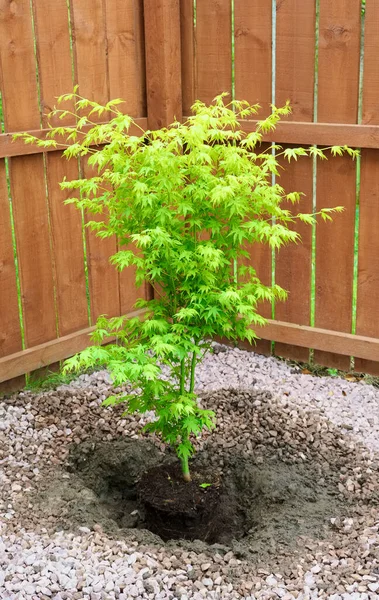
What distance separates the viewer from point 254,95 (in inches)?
167

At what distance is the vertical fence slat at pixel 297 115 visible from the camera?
13.1 feet

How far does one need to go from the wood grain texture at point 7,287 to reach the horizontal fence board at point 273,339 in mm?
81

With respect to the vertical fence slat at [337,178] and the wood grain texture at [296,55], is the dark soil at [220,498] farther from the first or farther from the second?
the wood grain texture at [296,55]

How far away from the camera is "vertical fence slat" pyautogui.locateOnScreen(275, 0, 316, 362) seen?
3.99m

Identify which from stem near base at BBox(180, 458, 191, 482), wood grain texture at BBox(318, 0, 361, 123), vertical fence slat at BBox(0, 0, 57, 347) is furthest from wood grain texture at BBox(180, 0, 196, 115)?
stem near base at BBox(180, 458, 191, 482)

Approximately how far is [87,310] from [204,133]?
1.86 metres

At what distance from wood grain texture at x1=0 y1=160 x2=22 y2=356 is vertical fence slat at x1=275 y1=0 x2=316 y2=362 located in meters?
1.55

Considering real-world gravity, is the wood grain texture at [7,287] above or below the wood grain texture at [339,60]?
below

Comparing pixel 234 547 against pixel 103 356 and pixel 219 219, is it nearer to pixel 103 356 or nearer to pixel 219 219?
pixel 103 356

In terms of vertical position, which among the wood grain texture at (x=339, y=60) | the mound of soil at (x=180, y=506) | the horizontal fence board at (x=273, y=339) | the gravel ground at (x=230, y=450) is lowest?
the mound of soil at (x=180, y=506)

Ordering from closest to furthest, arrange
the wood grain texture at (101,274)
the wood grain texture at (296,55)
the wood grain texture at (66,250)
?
the wood grain texture at (296,55) < the wood grain texture at (66,250) < the wood grain texture at (101,274)

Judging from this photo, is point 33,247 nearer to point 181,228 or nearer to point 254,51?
point 181,228

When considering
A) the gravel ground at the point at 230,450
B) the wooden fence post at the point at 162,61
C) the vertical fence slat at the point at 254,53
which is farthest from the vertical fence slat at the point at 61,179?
the vertical fence slat at the point at 254,53

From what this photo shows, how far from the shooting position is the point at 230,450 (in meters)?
3.53
